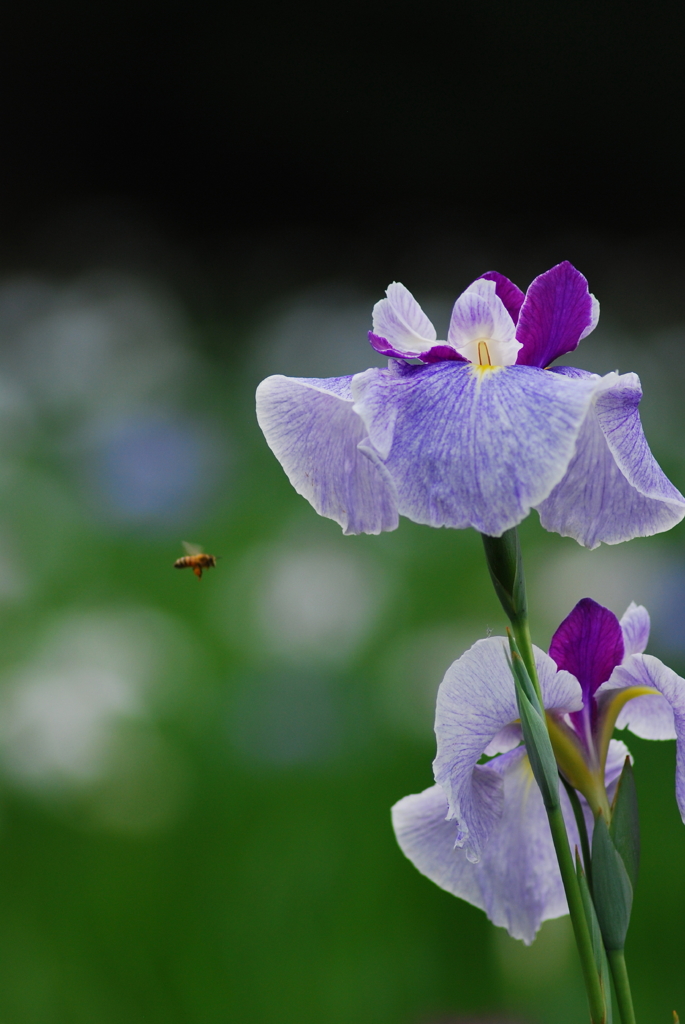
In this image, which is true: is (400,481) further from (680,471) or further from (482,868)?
(680,471)

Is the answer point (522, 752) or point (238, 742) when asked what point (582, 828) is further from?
point (238, 742)

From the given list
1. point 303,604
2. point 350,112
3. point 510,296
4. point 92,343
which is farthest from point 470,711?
point 350,112

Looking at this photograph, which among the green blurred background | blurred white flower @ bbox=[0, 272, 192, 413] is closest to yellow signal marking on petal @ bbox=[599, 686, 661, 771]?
the green blurred background

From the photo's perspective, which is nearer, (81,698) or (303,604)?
(81,698)

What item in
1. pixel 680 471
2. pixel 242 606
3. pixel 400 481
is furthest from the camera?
pixel 680 471

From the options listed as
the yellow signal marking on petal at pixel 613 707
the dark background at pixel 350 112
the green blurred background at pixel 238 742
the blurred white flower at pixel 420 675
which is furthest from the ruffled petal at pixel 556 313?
the dark background at pixel 350 112

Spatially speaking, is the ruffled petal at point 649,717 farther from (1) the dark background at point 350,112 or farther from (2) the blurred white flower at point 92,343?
(1) the dark background at point 350,112

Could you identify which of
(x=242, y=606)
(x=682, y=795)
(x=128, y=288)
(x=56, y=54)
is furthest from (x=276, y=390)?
(x=56, y=54)
